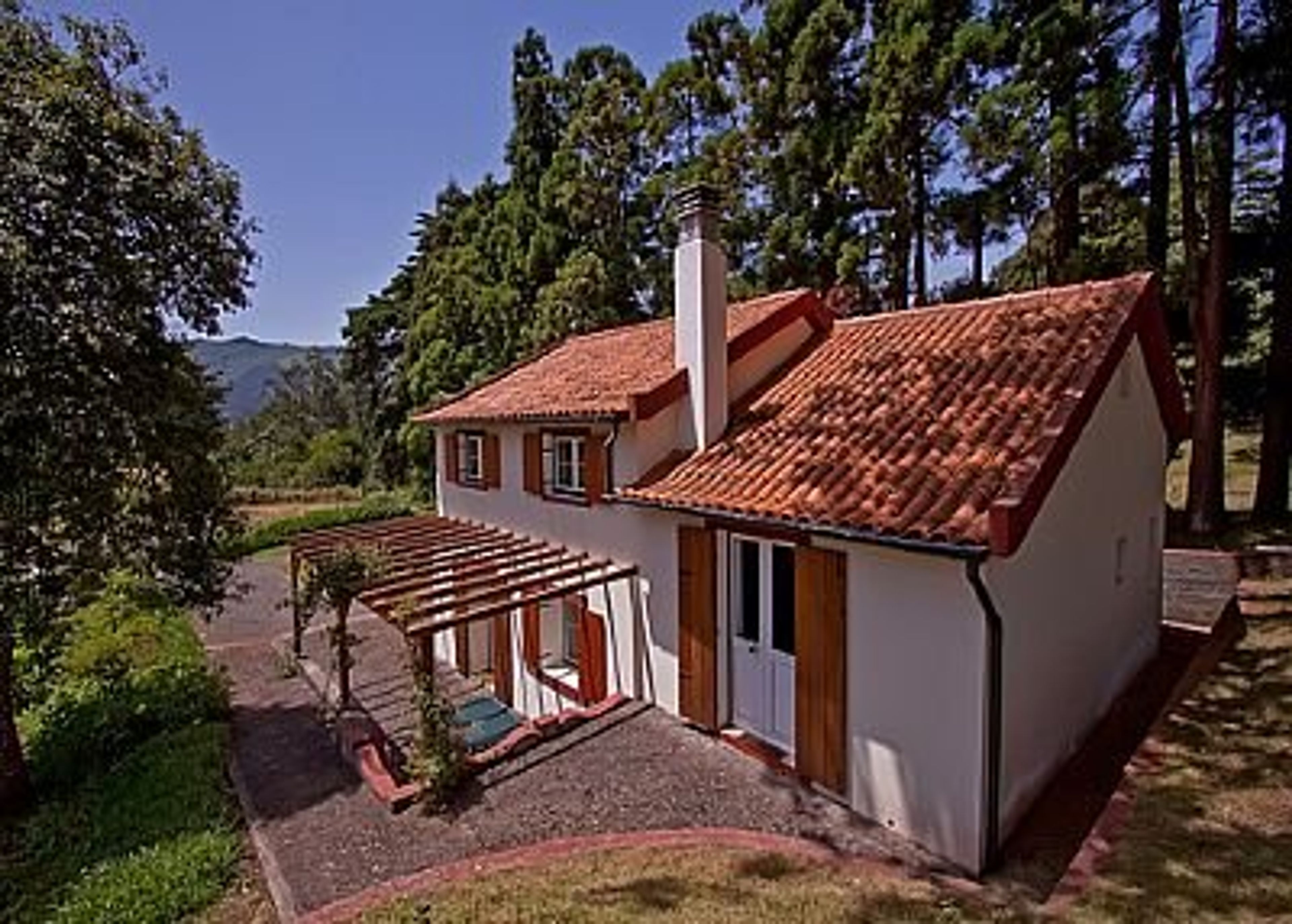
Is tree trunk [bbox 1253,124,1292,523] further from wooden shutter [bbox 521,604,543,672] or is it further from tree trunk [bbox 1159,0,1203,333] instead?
wooden shutter [bbox 521,604,543,672]

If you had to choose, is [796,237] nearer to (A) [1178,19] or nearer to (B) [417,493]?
(A) [1178,19]

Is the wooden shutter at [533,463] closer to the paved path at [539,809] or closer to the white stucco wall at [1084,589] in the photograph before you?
the paved path at [539,809]

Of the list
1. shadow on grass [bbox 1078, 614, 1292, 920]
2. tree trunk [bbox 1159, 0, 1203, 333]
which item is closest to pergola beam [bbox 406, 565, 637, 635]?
shadow on grass [bbox 1078, 614, 1292, 920]

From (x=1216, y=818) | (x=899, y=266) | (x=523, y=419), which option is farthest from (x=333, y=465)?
(x=1216, y=818)

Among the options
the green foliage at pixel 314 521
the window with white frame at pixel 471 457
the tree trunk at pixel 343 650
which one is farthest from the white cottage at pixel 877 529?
the green foliage at pixel 314 521

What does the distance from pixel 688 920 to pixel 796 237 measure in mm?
22946

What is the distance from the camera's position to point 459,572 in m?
14.9

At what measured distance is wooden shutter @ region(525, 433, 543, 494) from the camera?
1692 cm

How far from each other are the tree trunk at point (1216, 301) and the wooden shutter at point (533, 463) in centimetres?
1529

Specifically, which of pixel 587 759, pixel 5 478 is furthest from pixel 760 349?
pixel 5 478

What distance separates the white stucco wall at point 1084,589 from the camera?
8.98m

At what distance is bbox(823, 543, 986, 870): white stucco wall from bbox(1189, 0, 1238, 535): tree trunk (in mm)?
13819

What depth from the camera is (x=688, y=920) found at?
7594 mm

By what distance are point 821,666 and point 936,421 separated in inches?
142
